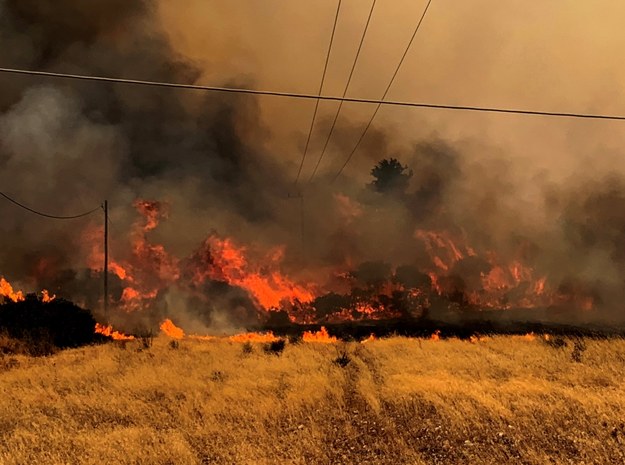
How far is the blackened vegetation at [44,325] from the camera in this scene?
17.8 meters

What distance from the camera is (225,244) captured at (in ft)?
113

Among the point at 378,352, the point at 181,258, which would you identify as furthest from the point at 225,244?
the point at 378,352

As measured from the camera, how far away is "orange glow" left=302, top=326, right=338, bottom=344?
68.7 ft

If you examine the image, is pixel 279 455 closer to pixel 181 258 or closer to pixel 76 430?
pixel 76 430

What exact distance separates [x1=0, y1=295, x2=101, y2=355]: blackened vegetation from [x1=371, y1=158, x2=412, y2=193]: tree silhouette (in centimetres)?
3532

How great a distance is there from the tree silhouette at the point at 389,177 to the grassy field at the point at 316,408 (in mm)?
35070

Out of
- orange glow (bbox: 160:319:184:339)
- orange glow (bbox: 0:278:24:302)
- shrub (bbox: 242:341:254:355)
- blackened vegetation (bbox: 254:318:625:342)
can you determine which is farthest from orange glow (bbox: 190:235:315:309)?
orange glow (bbox: 0:278:24:302)

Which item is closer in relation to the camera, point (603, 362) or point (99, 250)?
point (603, 362)

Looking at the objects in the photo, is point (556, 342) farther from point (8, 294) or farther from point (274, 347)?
point (8, 294)

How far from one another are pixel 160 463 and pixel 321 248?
29813mm

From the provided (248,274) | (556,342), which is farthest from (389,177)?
(556,342)

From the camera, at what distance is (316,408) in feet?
35.2

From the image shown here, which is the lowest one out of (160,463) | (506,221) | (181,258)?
(160,463)

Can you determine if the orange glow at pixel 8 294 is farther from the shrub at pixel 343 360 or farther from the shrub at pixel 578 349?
the shrub at pixel 578 349
